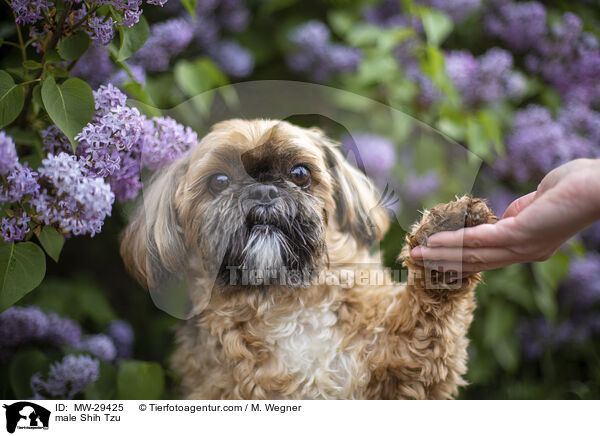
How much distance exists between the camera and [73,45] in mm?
753

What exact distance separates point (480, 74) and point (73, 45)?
37.3 inches

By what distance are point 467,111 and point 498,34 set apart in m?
0.32

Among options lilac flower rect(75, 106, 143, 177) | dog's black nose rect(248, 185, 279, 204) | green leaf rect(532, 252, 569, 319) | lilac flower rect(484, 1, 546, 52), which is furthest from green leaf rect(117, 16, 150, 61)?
green leaf rect(532, 252, 569, 319)

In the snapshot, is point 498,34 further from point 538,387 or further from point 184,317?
point 184,317

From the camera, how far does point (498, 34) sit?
50.9 inches

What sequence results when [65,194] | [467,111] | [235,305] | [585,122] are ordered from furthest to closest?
[585,122], [467,111], [235,305], [65,194]

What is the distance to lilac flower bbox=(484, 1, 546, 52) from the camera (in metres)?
1.30

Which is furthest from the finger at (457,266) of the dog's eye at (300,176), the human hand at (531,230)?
the dog's eye at (300,176)

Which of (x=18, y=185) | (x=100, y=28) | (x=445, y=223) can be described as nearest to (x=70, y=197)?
(x=18, y=185)

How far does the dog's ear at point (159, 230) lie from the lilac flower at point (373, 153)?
0.29 metres

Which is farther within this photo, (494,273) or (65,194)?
(494,273)
